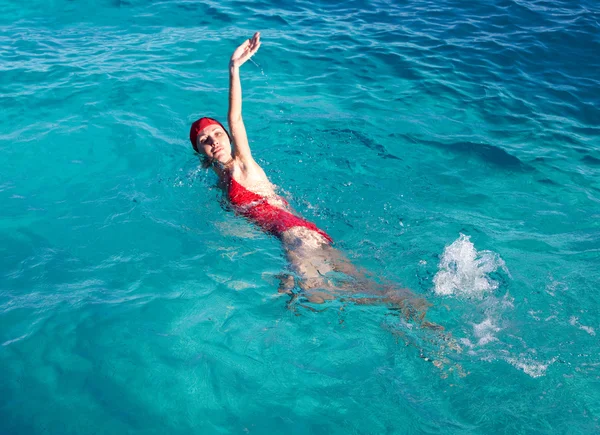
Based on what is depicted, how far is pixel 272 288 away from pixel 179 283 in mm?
986

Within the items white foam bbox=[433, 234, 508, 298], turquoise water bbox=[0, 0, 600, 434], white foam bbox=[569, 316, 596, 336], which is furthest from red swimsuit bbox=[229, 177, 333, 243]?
white foam bbox=[569, 316, 596, 336]

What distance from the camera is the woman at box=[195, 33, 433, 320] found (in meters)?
5.03

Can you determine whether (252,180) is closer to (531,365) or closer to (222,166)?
(222,166)

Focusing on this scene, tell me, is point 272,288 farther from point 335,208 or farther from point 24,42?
point 24,42

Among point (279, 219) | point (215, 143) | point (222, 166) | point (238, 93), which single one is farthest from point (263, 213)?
point (238, 93)

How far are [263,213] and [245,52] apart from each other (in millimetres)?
1816

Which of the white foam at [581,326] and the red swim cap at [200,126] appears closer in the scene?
the white foam at [581,326]

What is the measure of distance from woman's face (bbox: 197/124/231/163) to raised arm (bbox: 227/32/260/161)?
26 cm

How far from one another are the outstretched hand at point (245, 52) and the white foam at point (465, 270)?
121 inches

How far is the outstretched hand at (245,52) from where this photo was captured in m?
5.56

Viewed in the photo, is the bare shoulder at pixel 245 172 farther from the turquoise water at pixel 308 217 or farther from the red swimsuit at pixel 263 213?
the turquoise water at pixel 308 217

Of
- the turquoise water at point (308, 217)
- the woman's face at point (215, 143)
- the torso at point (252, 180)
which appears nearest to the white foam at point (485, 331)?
the turquoise water at point (308, 217)

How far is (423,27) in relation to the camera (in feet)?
40.7

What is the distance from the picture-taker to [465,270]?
17.6 feet
